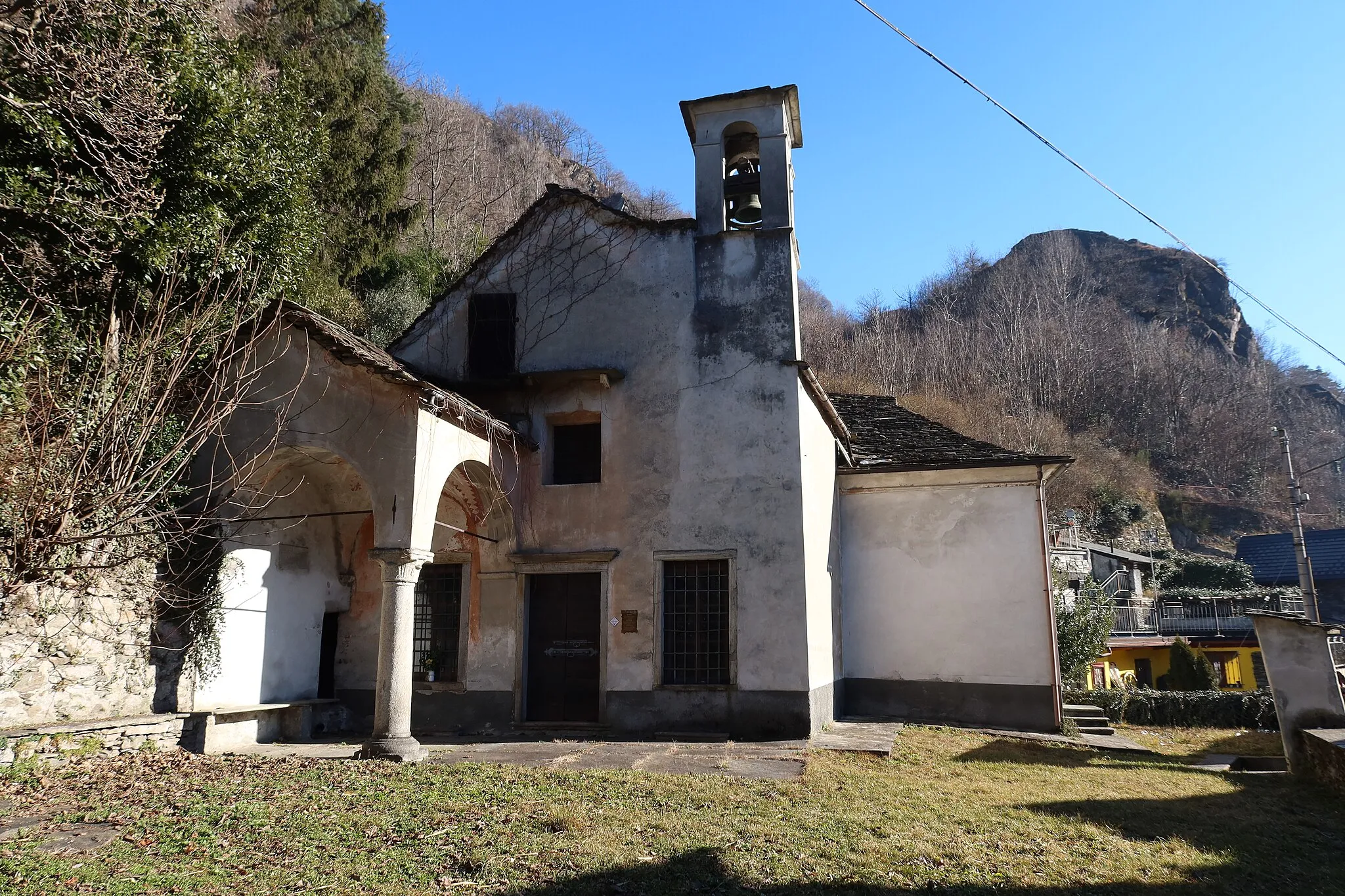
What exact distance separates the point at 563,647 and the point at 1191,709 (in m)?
12.2

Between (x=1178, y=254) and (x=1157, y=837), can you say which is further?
(x=1178, y=254)

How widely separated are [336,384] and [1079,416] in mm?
55990

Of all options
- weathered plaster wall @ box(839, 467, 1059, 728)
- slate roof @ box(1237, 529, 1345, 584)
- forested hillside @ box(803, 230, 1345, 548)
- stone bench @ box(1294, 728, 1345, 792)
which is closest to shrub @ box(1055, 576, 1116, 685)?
weathered plaster wall @ box(839, 467, 1059, 728)

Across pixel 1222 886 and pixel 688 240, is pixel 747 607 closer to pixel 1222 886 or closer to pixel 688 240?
pixel 688 240

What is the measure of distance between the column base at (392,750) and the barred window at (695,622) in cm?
367

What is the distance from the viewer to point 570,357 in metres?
12.6

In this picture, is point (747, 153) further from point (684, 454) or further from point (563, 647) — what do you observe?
point (563, 647)

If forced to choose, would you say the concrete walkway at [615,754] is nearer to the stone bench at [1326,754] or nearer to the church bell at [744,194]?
the stone bench at [1326,754]

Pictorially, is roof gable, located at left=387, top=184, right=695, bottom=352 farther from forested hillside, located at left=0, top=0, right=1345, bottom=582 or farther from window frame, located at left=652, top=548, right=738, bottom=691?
window frame, located at left=652, top=548, right=738, bottom=691

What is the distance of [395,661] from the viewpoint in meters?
9.23

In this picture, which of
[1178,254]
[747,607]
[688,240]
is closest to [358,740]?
[747,607]

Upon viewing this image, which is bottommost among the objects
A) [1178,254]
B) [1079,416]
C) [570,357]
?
[570,357]

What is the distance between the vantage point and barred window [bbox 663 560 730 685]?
37.3 feet

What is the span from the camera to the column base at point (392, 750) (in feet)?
29.1
